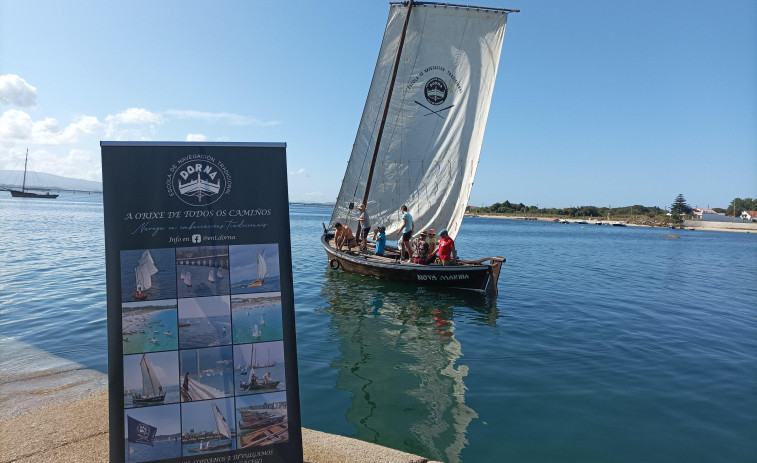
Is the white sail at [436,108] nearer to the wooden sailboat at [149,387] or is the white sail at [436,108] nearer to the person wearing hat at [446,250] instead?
the person wearing hat at [446,250]

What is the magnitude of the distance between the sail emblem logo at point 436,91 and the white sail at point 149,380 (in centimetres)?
1719

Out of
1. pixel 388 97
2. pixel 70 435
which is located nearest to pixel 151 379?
pixel 70 435

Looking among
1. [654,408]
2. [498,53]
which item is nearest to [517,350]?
[654,408]

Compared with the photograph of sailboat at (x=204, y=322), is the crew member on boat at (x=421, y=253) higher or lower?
lower

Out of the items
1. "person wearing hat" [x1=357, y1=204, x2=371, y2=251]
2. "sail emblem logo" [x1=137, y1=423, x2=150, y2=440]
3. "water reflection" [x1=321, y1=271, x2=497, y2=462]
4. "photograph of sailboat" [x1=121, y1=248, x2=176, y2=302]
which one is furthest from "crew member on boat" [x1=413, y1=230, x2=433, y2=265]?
"sail emblem logo" [x1=137, y1=423, x2=150, y2=440]

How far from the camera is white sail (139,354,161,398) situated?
3305mm

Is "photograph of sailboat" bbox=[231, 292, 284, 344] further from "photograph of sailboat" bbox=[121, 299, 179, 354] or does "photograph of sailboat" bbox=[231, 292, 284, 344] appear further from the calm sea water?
the calm sea water

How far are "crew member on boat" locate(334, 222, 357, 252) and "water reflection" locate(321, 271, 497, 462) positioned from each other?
3.41 metres

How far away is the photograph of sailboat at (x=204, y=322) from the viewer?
11.2 ft

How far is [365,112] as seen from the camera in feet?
67.2

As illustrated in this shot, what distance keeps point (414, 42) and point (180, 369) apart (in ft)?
61.4

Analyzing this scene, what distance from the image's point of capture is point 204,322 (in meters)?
3.45

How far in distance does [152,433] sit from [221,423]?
1.62 feet

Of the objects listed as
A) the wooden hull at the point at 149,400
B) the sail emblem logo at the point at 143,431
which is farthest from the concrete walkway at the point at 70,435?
the wooden hull at the point at 149,400
